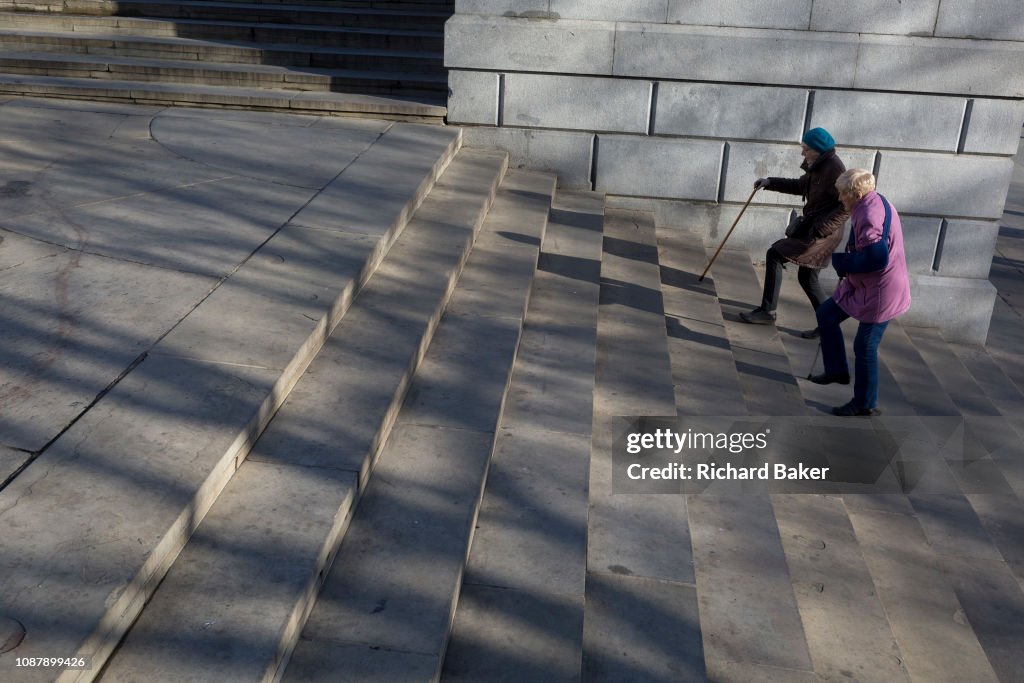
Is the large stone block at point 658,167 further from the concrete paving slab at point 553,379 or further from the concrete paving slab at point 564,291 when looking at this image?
the concrete paving slab at point 553,379

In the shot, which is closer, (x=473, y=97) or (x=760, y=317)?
(x=760, y=317)

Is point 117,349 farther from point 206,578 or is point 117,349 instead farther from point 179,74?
point 179,74

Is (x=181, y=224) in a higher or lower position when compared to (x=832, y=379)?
higher

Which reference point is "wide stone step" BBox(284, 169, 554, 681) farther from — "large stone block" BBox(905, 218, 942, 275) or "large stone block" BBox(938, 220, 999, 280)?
"large stone block" BBox(938, 220, 999, 280)

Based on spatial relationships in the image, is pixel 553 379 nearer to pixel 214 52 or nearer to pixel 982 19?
pixel 982 19

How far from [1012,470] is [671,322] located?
108 inches

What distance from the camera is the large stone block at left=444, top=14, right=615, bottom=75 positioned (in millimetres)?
9031

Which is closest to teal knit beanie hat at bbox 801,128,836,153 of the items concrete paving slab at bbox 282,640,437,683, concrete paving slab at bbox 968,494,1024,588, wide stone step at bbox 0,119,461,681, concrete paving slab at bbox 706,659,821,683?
concrete paving slab at bbox 968,494,1024,588

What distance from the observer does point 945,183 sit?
9.16 m

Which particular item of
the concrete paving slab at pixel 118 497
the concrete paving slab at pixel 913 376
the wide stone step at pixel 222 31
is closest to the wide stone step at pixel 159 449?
the concrete paving slab at pixel 118 497

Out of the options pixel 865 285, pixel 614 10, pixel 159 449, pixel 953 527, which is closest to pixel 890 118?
pixel 614 10

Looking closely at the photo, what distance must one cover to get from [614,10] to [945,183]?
3616mm

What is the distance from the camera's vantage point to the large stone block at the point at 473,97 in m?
9.30

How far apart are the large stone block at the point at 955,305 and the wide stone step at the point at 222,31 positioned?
582cm
